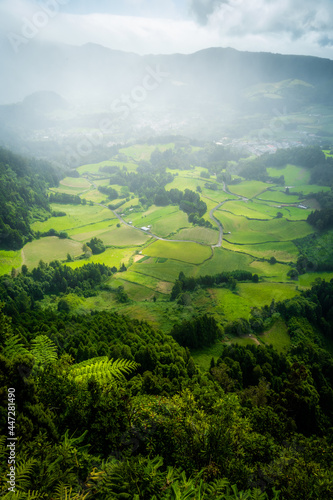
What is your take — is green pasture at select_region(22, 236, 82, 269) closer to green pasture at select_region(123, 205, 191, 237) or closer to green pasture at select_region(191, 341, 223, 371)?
green pasture at select_region(123, 205, 191, 237)

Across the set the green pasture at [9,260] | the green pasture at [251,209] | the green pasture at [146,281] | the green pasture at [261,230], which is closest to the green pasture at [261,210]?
the green pasture at [251,209]

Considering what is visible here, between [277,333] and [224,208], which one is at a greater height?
[224,208]

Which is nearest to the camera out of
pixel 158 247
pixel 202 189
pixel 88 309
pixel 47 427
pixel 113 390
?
pixel 47 427

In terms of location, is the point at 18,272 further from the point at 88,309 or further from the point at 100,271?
the point at 88,309

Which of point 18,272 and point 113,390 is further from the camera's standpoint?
point 18,272

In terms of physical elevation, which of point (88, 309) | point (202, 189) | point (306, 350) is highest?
point (202, 189)

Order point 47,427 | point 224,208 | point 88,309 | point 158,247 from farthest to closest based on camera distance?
1. point 224,208
2. point 158,247
3. point 88,309
4. point 47,427

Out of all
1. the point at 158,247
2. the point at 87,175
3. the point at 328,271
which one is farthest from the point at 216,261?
the point at 87,175
